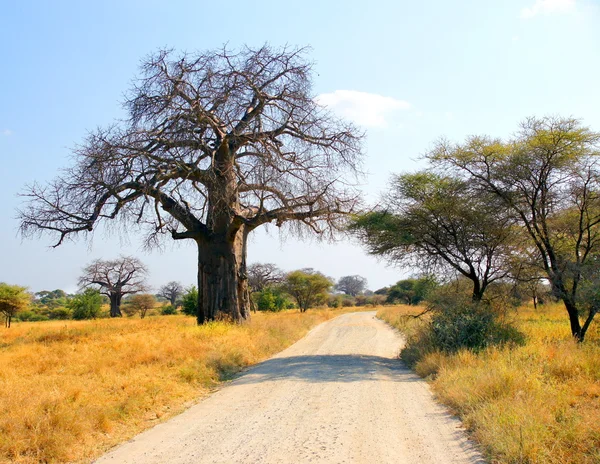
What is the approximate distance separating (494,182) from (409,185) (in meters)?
2.22

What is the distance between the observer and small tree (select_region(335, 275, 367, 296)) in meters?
121

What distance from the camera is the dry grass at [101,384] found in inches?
199

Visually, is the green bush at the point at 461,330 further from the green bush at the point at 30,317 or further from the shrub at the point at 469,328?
the green bush at the point at 30,317

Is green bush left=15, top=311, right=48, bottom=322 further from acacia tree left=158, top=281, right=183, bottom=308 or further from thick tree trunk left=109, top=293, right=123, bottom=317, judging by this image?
acacia tree left=158, top=281, right=183, bottom=308

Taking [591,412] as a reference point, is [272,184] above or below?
above

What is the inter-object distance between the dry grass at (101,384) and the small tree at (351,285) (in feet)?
354

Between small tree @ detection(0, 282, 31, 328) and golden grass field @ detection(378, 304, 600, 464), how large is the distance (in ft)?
102

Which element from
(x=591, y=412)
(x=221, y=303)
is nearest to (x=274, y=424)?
(x=591, y=412)

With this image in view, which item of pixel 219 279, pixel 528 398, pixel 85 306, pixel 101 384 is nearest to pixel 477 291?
pixel 528 398

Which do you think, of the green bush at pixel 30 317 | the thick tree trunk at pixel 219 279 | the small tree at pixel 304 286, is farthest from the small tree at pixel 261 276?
the thick tree trunk at pixel 219 279

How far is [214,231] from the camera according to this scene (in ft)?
53.5

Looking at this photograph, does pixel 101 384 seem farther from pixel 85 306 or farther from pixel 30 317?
pixel 30 317

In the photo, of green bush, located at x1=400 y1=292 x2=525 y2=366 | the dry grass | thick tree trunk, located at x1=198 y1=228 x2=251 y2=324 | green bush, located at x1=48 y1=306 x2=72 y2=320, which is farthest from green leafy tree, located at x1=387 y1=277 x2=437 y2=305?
the dry grass

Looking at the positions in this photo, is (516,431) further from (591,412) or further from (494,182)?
(494,182)
